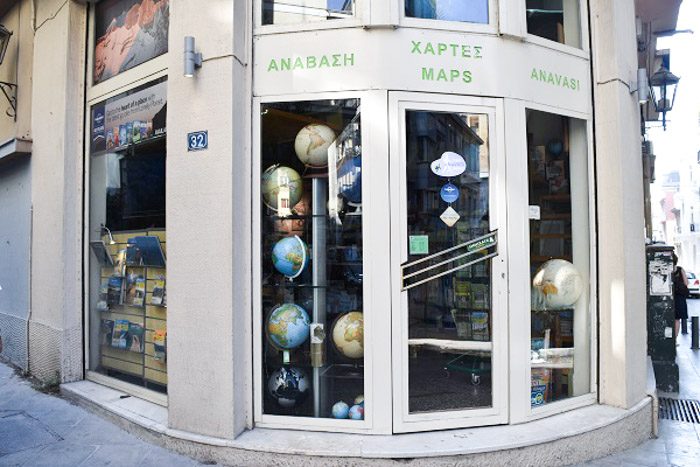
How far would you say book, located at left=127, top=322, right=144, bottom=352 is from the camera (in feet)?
18.7

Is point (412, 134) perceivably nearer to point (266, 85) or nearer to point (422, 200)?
point (422, 200)

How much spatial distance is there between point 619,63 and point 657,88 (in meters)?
3.59

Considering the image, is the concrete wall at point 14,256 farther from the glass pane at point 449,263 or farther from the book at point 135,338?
the glass pane at point 449,263

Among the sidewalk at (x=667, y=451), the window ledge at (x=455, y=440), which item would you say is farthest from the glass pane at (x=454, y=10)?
the sidewalk at (x=667, y=451)

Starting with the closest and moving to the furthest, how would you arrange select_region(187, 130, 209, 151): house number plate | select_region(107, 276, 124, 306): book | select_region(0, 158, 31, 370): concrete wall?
1. select_region(187, 130, 209, 151): house number plate
2. select_region(107, 276, 124, 306): book
3. select_region(0, 158, 31, 370): concrete wall

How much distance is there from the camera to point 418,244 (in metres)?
4.35

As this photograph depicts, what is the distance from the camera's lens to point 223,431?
4.23 m

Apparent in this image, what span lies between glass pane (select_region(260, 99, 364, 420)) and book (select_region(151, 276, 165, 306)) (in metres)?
1.53

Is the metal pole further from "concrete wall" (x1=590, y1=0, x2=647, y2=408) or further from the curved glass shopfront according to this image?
"concrete wall" (x1=590, y1=0, x2=647, y2=408)

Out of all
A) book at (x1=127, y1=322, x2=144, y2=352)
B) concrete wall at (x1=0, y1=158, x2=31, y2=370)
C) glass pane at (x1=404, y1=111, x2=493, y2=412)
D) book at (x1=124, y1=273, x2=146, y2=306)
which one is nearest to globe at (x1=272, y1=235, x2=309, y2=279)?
glass pane at (x1=404, y1=111, x2=493, y2=412)

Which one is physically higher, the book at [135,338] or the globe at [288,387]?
the book at [135,338]

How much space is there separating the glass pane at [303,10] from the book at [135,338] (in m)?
3.46

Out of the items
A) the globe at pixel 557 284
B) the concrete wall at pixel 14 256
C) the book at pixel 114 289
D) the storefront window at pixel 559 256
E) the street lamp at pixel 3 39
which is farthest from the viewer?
the street lamp at pixel 3 39

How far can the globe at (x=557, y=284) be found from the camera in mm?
4875
